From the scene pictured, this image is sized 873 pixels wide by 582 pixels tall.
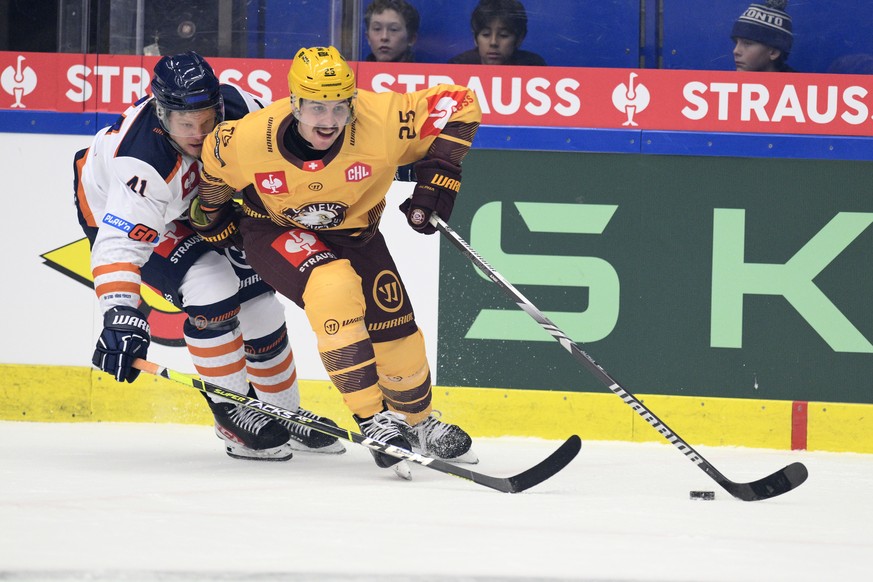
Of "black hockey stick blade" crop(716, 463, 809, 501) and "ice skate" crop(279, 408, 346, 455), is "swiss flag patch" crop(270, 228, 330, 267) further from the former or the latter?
"black hockey stick blade" crop(716, 463, 809, 501)

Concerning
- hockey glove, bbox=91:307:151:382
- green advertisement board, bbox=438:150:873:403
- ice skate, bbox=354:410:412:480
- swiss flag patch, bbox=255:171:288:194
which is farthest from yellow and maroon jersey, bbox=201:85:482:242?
green advertisement board, bbox=438:150:873:403

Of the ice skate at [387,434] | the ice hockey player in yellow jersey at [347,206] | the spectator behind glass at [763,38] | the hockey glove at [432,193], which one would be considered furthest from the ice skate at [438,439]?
the spectator behind glass at [763,38]

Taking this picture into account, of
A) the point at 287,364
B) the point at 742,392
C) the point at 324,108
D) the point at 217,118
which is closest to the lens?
the point at 324,108

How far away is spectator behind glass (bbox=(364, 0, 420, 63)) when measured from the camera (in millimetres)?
4402

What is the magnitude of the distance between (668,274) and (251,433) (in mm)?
1475

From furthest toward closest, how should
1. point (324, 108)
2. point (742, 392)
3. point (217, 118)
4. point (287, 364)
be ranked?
point (742, 392)
point (287, 364)
point (217, 118)
point (324, 108)

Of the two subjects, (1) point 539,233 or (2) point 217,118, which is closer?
(2) point 217,118

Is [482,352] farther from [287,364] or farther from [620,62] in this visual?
[620,62]

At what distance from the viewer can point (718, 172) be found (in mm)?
4219

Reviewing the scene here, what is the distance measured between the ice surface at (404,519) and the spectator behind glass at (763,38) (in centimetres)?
129

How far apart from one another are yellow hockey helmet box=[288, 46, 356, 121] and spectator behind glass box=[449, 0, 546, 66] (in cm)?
117

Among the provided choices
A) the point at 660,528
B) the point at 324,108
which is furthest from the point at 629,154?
the point at 660,528

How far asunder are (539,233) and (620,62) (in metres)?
0.64

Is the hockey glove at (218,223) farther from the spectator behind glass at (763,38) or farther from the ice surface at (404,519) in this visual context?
the spectator behind glass at (763,38)
